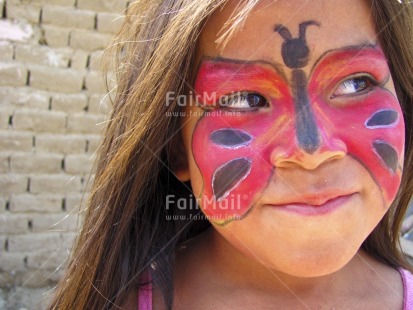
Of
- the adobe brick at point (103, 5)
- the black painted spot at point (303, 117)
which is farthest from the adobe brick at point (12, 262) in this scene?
the black painted spot at point (303, 117)

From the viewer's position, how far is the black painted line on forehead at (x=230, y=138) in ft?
3.87

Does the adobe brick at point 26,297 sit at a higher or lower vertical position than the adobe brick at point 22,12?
lower

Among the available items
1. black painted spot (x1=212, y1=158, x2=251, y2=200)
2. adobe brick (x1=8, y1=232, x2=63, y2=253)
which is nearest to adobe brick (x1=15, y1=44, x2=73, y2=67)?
adobe brick (x1=8, y1=232, x2=63, y2=253)

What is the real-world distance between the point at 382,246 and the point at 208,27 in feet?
2.81

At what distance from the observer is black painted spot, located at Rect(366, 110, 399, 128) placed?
1.20m

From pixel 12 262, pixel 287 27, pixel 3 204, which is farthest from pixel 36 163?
pixel 287 27

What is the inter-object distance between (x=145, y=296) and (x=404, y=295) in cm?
70

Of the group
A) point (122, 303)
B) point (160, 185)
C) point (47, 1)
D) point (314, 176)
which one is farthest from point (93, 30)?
point (314, 176)

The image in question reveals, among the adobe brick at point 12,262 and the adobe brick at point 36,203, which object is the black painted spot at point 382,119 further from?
the adobe brick at point 12,262

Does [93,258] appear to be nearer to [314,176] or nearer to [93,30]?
[314,176]

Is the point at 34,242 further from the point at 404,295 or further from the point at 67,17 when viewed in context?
the point at 404,295

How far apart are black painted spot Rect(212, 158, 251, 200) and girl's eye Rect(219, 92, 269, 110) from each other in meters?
0.12

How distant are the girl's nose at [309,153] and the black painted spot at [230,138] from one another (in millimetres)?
82

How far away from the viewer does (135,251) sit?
4.69ft
